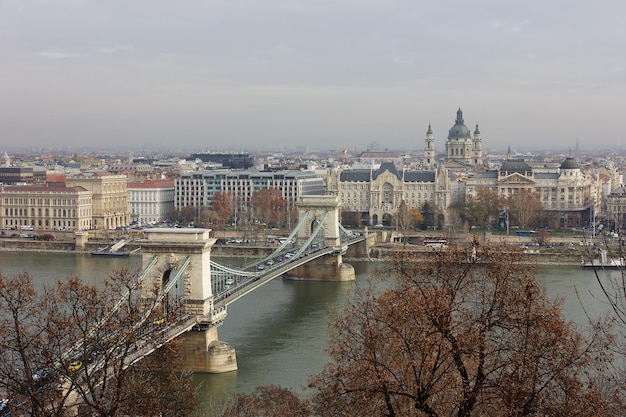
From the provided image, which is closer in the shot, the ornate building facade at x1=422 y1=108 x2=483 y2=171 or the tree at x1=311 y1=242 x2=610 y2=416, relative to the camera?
the tree at x1=311 y1=242 x2=610 y2=416

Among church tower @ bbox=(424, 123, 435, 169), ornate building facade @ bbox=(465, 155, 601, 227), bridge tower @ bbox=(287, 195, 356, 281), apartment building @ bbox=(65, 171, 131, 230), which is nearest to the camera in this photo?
bridge tower @ bbox=(287, 195, 356, 281)

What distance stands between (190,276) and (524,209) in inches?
950

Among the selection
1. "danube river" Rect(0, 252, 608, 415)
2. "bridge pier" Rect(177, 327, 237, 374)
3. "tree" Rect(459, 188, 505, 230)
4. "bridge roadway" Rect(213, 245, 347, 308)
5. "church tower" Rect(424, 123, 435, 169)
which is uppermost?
"church tower" Rect(424, 123, 435, 169)

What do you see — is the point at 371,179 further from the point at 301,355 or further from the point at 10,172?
the point at 301,355

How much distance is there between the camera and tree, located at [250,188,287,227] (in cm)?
3847

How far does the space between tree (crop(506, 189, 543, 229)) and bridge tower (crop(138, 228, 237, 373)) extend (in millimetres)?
23247

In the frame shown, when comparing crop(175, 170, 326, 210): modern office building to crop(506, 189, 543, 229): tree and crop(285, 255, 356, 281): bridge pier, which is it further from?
crop(285, 255, 356, 281): bridge pier

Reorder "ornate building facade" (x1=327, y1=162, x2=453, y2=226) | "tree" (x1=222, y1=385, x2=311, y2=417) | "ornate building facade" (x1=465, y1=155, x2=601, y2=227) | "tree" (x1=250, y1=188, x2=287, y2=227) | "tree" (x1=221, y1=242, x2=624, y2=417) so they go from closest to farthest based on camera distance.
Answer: "tree" (x1=221, y1=242, x2=624, y2=417) < "tree" (x1=222, y1=385, x2=311, y2=417) < "tree" (x1=250, y1=188, x2=287, y2=227) < "ornate building facade" (x1=465, y1=155, x2=601, y2=227) < "ornate building facade" (x1=327, y1=162, x2=453, y2=226)

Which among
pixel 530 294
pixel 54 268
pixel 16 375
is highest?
pixel 530 294

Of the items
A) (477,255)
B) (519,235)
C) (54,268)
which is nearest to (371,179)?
(519,235)

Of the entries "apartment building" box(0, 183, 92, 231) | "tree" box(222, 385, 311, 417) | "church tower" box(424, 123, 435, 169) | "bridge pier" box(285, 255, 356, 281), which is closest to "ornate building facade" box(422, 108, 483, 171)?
"church tower" box(424, 123, 435, 169)

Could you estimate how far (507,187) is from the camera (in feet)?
140

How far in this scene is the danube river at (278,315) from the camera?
14.2 metres

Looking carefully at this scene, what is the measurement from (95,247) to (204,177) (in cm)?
1099
